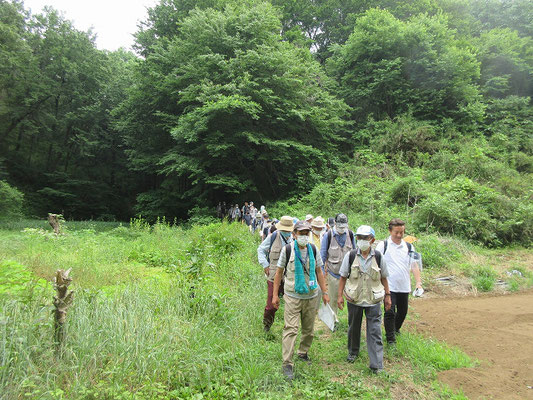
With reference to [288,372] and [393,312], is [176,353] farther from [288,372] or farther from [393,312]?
[393,312]

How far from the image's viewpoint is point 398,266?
174 inches

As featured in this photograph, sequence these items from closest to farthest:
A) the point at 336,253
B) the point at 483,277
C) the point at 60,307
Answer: the point at 60,307
the point at 336,253
the point at 483,277

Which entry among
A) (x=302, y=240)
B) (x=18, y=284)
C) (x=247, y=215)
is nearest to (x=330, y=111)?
(x=247, y=215)

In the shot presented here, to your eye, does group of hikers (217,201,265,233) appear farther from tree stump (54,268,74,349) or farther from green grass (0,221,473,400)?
tree stump (54,268,74,349)

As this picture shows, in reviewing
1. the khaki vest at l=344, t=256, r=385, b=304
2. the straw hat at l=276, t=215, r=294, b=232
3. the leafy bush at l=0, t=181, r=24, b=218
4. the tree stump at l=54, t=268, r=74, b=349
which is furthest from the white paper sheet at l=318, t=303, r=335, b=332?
the leafy bush at l=0, t=181, r=24, b=218

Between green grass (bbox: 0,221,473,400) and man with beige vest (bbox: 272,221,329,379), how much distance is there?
0.40m

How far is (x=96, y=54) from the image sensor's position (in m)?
28.8

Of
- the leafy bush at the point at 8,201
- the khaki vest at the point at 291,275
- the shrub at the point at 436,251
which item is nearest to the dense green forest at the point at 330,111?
the leafy bush at the point at 8,201

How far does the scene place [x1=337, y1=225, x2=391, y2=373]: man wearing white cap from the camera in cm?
383

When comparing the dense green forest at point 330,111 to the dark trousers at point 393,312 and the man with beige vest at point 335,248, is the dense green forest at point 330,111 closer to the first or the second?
the man with beige vest at point 335,248

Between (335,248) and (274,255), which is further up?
(335,248)

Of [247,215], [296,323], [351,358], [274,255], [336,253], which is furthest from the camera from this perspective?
[247,215]

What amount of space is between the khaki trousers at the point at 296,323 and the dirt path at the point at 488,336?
1.63 meters

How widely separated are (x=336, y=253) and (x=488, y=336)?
2.64 meters
